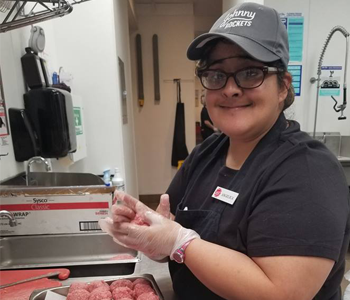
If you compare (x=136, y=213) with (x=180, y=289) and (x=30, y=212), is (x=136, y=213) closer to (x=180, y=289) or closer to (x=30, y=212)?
(x=180, y=289)

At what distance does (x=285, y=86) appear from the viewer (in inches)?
25.8

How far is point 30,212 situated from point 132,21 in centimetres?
260

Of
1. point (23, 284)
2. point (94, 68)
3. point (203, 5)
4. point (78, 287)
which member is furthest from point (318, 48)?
point (23, 284)

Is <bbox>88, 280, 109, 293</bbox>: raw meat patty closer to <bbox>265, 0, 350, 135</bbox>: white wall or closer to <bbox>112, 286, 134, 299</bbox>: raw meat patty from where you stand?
<bbox>112, 286, 134, 299</bbox>: raw meat patty

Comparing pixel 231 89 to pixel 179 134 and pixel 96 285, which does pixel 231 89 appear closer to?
pixel 96 285

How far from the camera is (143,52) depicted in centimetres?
324

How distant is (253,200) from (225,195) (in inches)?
4.1

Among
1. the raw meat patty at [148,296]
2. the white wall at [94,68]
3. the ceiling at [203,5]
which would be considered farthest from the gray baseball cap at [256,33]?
the ceiling at [203,5]

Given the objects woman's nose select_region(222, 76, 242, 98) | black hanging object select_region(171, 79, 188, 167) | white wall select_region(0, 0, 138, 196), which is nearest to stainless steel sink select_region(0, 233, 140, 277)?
white wall select_region(0, 0, 138, 196)

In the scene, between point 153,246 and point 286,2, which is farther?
point 286,2

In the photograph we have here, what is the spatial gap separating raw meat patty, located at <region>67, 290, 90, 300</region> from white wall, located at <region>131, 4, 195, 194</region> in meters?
2.84

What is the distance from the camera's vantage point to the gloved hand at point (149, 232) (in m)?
0.58

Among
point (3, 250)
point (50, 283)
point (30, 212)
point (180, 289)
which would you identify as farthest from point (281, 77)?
point (3, 250)

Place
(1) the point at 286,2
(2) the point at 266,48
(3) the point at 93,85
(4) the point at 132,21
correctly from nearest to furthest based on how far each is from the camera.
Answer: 1. (2) the point at 266,48
2. (3) the point at 93,85
3. (1) the point at 286,2
4. (4) the point at 132,21
